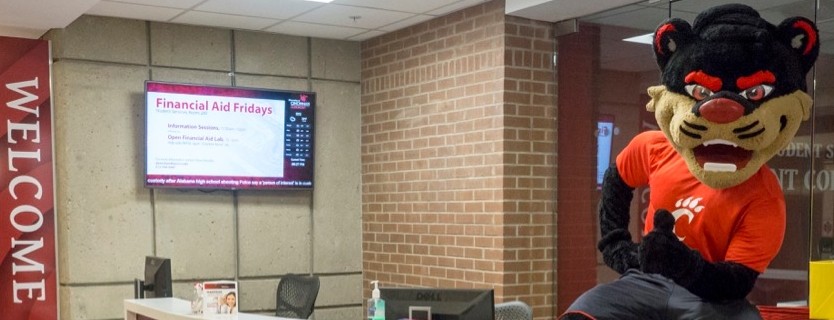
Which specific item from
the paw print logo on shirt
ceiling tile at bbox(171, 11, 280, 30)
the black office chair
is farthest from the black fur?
ceiling tile at bbox(171, 11, 280, 30)

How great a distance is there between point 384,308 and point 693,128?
128cm

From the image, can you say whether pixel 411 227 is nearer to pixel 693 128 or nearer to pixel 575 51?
pixel 575 51

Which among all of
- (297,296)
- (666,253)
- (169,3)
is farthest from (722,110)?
(169,3)

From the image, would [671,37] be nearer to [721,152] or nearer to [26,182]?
[721,152]

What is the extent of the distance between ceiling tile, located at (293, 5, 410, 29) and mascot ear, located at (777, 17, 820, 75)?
139 inches

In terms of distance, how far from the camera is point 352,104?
704 centimetres

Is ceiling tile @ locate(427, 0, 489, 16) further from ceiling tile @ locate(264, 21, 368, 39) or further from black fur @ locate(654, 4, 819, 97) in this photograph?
black fur @ locate(654, 4, 819, 97)

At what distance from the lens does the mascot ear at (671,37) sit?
2750 mm

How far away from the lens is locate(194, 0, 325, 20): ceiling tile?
18.7 feet

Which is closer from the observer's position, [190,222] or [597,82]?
[597,82]

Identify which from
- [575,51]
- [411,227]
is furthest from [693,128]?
[411,227]

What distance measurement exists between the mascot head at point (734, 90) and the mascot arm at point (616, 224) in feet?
0.95

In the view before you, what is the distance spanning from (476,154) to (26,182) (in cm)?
292

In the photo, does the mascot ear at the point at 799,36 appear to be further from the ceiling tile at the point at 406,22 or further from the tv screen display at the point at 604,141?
the ceiling tile at the point at 406,22
